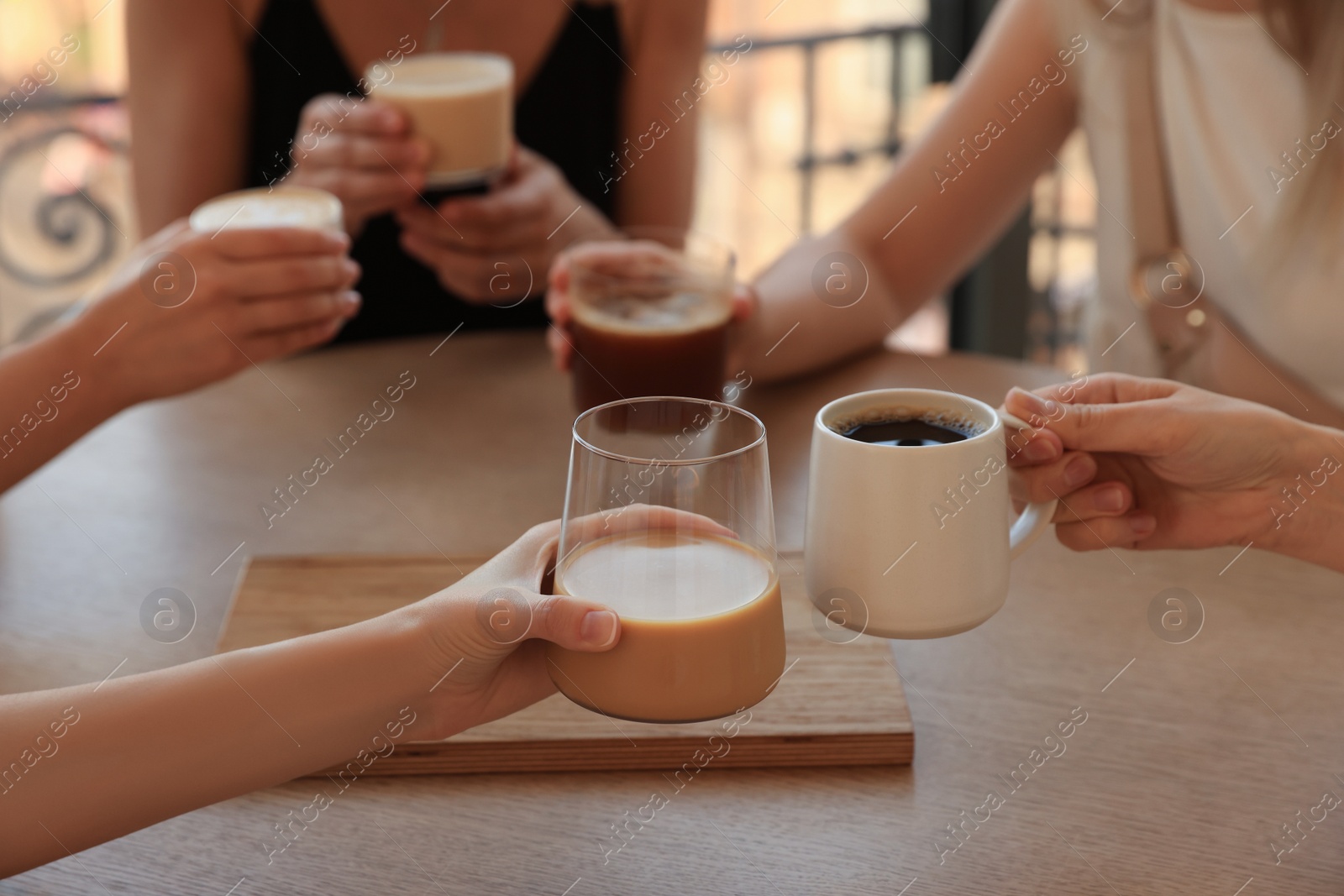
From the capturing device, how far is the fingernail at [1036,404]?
38.4 inches

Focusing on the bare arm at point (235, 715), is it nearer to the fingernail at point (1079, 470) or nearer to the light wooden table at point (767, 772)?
the light wooden table at point (767, 772)

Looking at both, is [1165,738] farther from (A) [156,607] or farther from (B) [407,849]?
(A) [156,607]

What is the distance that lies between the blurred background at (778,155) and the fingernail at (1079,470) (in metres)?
2.24

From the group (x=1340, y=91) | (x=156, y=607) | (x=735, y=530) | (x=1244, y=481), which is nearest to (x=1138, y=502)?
(x=1244, y=481)

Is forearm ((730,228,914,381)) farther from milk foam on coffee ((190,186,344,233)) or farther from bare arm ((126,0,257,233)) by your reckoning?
bare arm ((126,0,257,233))

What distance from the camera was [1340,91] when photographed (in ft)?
4.84

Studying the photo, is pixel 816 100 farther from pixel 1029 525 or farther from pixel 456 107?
pixel 1029 525

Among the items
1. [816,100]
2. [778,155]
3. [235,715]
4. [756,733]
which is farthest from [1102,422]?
[778,155]

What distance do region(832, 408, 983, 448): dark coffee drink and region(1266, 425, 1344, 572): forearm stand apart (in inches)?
14.7

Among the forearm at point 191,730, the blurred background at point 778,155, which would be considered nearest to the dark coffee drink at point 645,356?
the forearm at point 191,730

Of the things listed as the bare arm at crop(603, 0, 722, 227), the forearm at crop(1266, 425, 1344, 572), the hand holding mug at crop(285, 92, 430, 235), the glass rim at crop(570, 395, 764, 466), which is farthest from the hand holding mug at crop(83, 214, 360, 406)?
the forearm at crop(1266, 425, 1344, 572)

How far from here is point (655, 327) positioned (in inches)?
56.6

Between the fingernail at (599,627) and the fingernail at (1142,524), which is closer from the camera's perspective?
the fingernail at (599,627)

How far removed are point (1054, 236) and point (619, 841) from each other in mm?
3432
